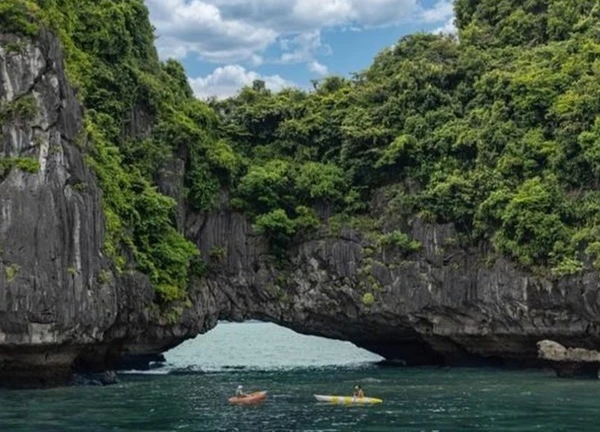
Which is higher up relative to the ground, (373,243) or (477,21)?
(477,21)

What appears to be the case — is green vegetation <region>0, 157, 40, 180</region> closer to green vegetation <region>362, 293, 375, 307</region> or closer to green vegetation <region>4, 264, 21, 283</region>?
green vegetation <region>4, 264, 21, 283</region>

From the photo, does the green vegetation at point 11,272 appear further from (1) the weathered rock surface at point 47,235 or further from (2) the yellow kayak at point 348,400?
(2) the yellow kayak at point 348,400

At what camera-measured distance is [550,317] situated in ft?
117

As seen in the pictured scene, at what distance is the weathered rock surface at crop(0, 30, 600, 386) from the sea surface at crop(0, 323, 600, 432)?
174 centimetres

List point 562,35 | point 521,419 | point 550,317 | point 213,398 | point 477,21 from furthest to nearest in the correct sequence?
point 477,21 → point 562,35 → point 550,317 → point 213,398 → point 521,419

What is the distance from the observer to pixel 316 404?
2753cm

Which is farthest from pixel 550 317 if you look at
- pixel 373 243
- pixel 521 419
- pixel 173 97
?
pixel 173 97

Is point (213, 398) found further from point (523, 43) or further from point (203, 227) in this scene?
point (523, 43)

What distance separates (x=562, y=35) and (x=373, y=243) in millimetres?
15024

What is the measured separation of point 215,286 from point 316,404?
13.3 m

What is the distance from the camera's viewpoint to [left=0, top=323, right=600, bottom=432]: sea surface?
2325cm

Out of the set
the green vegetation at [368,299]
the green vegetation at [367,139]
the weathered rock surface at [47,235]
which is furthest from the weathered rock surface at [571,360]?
the weathered rock surface at [47,235]

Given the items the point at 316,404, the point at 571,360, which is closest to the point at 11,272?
the point at 316,404

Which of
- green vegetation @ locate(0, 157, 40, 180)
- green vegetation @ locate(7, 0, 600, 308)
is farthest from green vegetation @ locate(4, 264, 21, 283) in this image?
green vegetation @ locate(7, 0, 600, 308)
